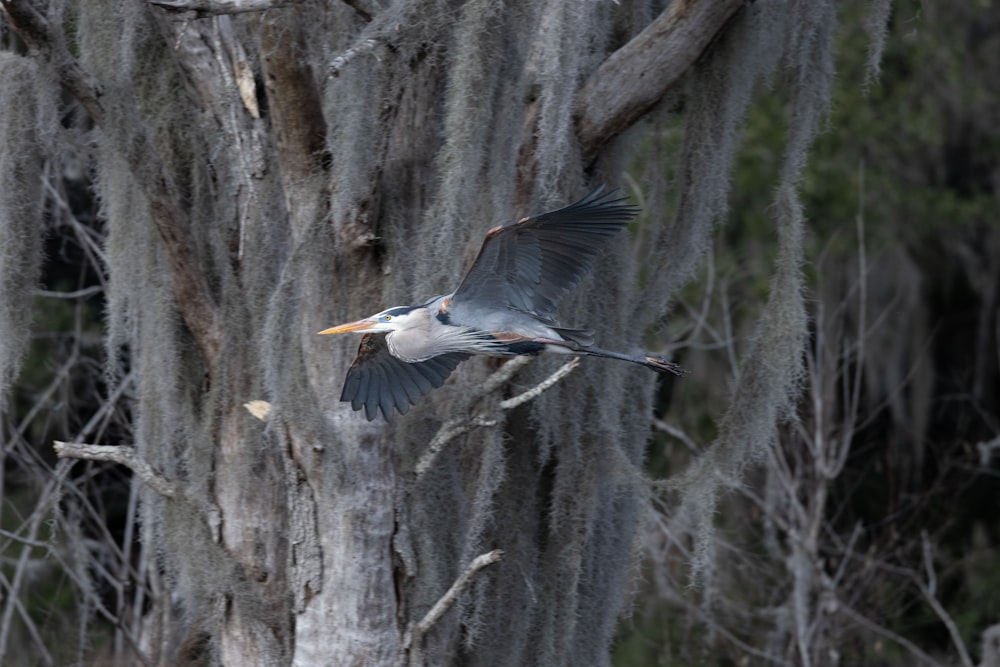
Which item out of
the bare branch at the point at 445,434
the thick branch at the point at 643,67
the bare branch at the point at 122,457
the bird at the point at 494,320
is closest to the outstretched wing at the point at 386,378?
the bird at the point at 494,320

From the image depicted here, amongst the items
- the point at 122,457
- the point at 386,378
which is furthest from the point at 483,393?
the point at 122,457

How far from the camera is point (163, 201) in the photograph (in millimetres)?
3730

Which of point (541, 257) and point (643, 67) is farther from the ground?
point (643, 67)

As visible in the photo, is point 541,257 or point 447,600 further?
point 541,257

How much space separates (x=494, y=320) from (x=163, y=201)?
3.41 ft

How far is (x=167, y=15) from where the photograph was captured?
384cm

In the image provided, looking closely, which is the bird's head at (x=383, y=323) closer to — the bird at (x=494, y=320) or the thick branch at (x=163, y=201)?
the bird at (x=494, y=320)

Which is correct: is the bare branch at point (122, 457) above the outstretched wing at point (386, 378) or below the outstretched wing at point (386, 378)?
below

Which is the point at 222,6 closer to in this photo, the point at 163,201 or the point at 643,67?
the point at 163,201

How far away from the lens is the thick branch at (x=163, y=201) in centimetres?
373

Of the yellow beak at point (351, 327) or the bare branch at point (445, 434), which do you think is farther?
the yellow beak at point (351, 327)

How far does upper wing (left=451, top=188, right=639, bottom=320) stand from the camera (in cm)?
328

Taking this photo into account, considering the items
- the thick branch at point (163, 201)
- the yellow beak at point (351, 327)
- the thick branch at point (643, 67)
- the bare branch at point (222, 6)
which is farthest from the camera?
the thick branch at point (643, 67)

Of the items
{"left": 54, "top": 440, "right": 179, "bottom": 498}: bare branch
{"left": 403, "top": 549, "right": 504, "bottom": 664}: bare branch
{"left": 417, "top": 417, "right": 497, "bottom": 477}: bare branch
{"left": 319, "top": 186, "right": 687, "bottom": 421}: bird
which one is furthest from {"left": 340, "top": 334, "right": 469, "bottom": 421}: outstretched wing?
{"left": 54, "top": 440, "right": 179, "bottom": 498}: bare branch
